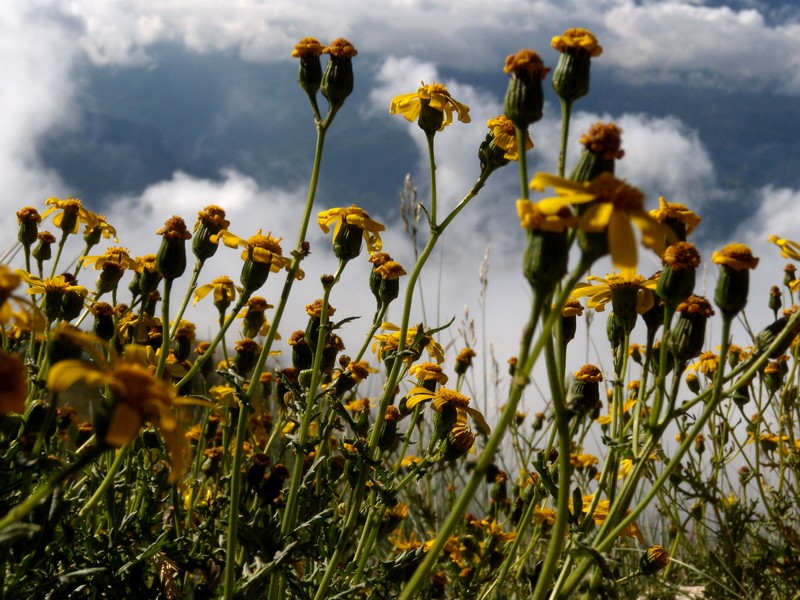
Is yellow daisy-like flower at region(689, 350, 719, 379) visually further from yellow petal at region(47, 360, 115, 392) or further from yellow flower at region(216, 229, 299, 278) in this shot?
yellow petal at region(47, 360, 115, 392)

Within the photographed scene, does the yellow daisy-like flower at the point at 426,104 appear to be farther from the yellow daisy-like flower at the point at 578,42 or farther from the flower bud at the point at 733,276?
the flower bud at the point at 733,276

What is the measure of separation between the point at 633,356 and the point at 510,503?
45.8 inches

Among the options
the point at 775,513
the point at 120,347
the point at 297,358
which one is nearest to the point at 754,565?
the point at 775,513

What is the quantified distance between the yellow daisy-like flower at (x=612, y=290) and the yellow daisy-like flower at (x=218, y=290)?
1585 millimetres

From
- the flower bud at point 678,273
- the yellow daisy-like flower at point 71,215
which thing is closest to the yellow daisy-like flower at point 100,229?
the yellow daisy-like flower at point 71,215

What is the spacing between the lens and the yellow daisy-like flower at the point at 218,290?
10.8ft

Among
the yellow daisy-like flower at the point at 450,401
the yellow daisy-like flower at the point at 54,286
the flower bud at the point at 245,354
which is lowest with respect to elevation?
the yellow daisy-like flower at the point at 450,401

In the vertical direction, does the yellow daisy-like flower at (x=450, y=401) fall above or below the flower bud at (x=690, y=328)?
below

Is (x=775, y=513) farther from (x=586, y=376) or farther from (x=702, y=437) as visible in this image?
(x=586, y=376)

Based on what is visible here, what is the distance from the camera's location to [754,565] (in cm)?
373

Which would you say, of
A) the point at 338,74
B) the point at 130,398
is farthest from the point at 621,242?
the point at 338,74

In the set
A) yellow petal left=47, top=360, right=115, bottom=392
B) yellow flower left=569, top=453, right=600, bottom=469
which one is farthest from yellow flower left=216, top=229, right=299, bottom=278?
yellow flower left=569, top=453, right=600, bottom=469

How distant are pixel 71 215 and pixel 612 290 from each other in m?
2.71

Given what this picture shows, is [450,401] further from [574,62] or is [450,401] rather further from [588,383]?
[574,62]
